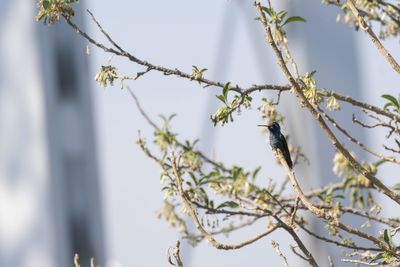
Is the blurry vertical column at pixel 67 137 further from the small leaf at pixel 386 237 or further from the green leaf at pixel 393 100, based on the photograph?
the small leaf at pixel 386 237

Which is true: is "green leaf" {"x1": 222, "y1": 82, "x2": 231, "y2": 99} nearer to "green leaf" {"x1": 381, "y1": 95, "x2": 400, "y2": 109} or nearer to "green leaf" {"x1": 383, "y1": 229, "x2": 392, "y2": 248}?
"green leaf" {"x1": 381, "y1": 95, "x2": 400, "y2": 109}

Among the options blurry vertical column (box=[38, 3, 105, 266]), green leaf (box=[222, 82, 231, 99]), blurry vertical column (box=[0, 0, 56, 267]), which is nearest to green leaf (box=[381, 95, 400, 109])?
green leaf (box=[222, 82, 231, 99])

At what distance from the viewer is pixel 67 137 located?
17.5 ft

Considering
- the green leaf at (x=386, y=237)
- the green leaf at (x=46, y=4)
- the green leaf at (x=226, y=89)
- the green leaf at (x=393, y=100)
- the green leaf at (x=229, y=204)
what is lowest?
the green leaf at (x=386, y=237)

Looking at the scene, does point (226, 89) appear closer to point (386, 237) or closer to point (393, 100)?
point (393, 100)

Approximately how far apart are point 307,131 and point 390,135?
4144 millimetres

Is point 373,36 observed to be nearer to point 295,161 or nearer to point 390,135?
point 390,135

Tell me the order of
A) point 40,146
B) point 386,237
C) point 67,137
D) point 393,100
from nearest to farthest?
point 386,237
point 393,100
point 67,137
point 40,146

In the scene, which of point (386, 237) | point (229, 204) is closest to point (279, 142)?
point (229, 204)

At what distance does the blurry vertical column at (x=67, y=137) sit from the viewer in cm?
520

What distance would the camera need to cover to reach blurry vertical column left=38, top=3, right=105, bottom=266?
205 inches

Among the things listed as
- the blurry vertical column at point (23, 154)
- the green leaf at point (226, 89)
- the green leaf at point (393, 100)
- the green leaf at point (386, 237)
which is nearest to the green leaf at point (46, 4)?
the green leaf at point (226, 89)

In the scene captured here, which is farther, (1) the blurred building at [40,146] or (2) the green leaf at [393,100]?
(1) the blurred building at [40,146]

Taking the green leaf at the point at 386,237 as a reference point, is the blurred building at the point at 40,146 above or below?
above
